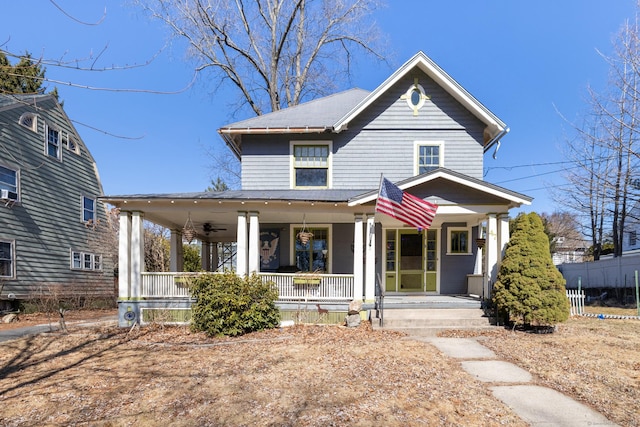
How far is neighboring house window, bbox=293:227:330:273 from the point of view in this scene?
1156cm

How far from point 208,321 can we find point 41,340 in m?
3.86

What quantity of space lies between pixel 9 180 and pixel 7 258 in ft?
9.63

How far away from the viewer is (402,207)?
27.8ft

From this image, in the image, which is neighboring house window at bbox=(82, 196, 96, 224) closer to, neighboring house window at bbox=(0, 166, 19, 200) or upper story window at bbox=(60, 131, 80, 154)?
upper story window at bbox=(60, 131, 80, 154)

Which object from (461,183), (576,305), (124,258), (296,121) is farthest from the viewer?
(576,305)

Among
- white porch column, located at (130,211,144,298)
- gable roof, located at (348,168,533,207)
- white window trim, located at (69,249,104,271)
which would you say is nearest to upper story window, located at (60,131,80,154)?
white window trim, located at (69,249,104,271)

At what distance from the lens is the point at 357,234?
9484 millimetres

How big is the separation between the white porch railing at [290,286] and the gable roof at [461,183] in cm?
219

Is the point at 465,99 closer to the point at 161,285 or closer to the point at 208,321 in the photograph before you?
the point at 208,321

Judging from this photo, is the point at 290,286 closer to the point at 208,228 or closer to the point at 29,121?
the point at 208,228

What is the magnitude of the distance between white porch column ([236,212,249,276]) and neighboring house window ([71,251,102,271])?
11.2m

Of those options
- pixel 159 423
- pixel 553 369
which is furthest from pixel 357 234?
pixel 159 423

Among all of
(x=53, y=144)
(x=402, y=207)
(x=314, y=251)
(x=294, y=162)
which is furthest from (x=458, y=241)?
(x=53, y=144)

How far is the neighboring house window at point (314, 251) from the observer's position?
11.6 m
